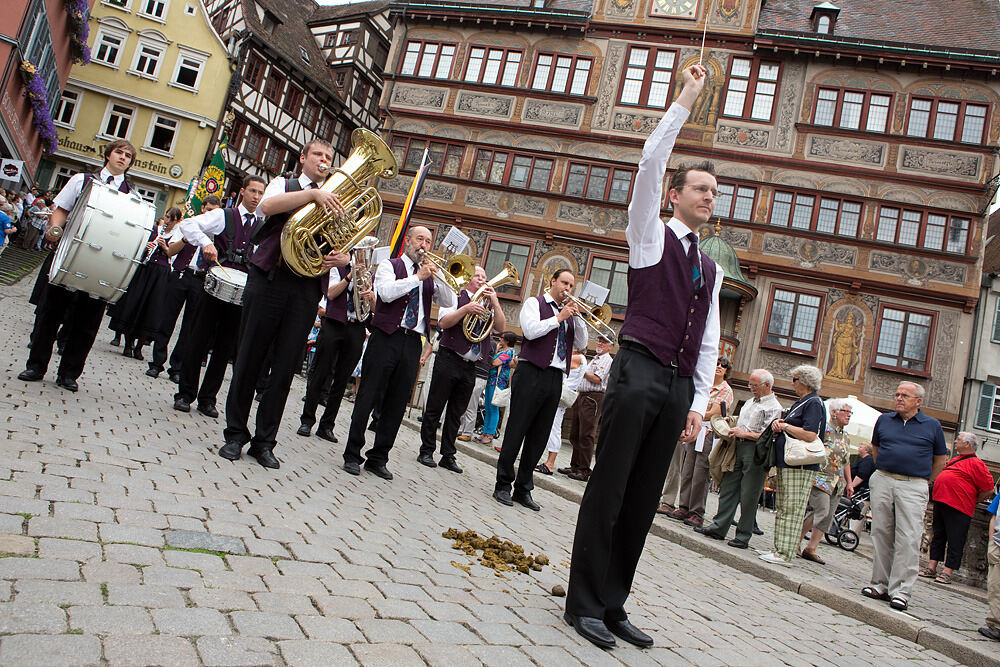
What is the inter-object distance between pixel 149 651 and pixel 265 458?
333cm

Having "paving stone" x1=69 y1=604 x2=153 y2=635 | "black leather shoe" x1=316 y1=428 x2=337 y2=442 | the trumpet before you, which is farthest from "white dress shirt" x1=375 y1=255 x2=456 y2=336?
"paving stone" x1=69 y1=604 x2=153 y2=635

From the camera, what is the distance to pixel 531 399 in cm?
703

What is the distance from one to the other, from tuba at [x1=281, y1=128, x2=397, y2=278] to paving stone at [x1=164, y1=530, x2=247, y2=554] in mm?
2487

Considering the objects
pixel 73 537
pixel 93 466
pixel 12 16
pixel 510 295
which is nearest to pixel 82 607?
pixel 73 537

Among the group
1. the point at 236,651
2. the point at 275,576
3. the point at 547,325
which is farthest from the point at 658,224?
the point at 547,325

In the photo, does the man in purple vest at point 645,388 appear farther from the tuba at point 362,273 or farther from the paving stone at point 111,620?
the tuba at point 362,273

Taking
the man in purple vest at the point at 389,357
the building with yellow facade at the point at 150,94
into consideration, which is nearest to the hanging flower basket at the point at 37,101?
the building with yellow facade at the point at 150,94

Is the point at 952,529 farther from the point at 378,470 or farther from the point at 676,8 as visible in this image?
the point at 676,8

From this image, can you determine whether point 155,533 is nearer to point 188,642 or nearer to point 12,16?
point 188,642

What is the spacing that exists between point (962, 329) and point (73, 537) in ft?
82.6

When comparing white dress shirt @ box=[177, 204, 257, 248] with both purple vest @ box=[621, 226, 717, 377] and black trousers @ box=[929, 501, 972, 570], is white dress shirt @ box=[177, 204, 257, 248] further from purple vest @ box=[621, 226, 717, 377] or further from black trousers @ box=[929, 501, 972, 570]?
black trousers @ box=[929, 501, 972, 570]

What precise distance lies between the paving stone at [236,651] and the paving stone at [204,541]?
34.9 inches

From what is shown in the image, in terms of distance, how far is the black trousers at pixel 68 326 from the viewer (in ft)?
20.7

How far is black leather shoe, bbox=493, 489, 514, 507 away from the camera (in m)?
6.89
